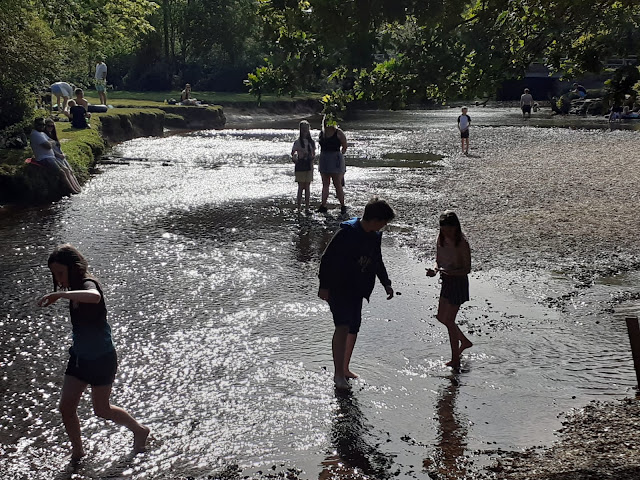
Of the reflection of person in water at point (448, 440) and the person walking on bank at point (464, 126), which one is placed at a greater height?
the person walking on bank at point (464, 126)

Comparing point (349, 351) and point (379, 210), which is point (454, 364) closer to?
point (349, 351)

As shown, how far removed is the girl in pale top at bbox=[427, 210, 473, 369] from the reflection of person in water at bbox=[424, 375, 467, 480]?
0.68m

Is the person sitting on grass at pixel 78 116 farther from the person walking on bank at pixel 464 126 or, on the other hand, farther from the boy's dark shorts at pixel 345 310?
the boy's dark shorts at pixel 345 310

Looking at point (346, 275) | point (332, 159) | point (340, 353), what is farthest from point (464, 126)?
point (340, 353)

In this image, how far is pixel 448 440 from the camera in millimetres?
6984

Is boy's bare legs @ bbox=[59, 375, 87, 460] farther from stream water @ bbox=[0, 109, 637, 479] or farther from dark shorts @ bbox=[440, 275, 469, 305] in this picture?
dark shorts @ bbox=[440, 275, 469, 305]

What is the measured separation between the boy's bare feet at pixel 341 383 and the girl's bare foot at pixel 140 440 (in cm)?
203

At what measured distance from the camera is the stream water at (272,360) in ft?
22.2

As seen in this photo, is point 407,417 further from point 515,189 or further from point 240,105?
point 240,105

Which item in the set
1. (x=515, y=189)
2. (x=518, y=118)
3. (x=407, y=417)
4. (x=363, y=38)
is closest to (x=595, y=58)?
(x=363, y=38)

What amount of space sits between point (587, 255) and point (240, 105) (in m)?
44.4

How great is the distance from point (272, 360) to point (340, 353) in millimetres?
1101

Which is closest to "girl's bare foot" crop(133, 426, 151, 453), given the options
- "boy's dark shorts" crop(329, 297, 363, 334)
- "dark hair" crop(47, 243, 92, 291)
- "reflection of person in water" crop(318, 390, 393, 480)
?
"dark hair" crop(47, 243, 92, 291)

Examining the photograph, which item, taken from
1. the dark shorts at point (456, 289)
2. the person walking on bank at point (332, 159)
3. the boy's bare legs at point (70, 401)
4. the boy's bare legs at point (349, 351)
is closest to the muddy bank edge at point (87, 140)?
the person walking on bank at point (332, 159)
